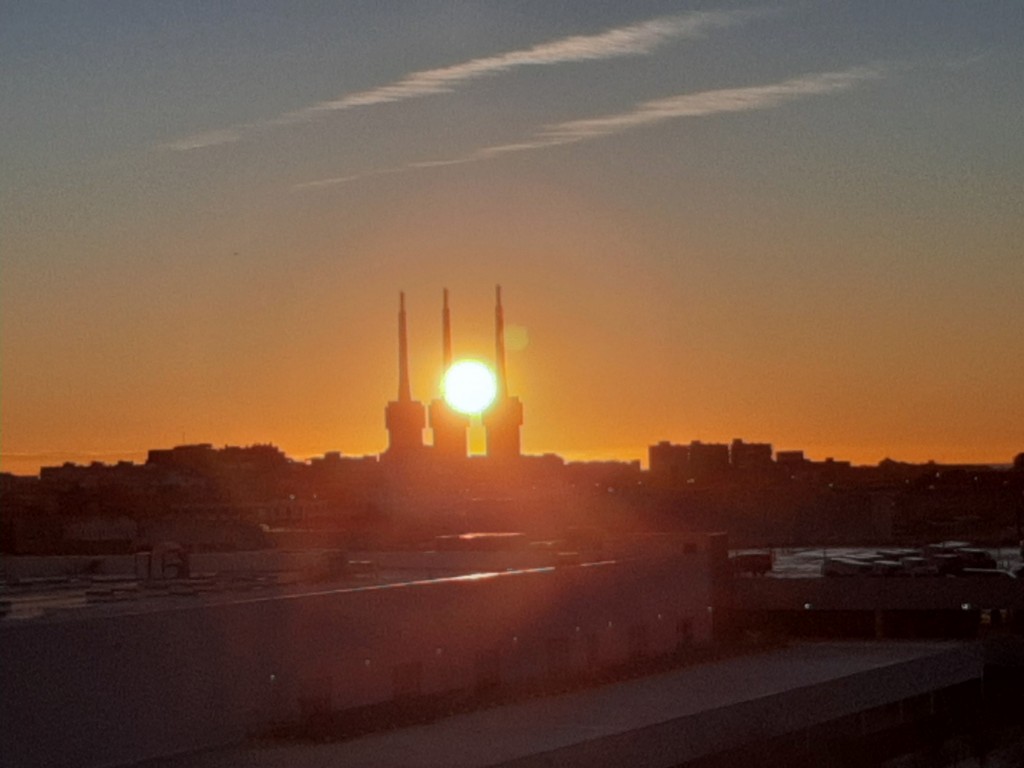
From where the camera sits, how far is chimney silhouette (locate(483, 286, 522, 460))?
350ft

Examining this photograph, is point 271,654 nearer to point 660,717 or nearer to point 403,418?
point 660,717

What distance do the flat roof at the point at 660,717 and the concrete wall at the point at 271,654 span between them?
0.87m

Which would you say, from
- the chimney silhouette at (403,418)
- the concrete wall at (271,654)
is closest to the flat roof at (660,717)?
the concrete wall at (271,654)

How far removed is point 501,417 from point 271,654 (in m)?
78.3

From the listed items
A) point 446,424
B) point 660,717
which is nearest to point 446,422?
point 446,424

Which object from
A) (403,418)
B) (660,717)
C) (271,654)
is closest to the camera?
(271,654)

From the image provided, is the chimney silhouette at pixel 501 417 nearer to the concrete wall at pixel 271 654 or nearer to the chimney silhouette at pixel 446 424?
the chimney silhouette at pixel 446 424

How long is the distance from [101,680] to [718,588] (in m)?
26.1

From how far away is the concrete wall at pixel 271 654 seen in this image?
25531 millimetres

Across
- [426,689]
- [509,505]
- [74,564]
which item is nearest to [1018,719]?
[426,689]

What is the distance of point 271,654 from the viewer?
30.0 meters

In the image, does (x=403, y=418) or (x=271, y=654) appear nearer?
(x=271, y=654)

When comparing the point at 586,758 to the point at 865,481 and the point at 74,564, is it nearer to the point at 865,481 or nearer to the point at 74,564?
the point at 74,564

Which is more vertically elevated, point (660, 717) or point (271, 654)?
point (271, 654)
